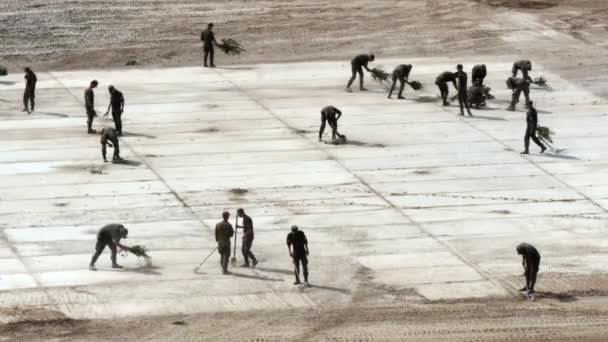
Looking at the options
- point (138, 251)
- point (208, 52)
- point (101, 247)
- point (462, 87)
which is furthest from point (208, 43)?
point (101, 247)

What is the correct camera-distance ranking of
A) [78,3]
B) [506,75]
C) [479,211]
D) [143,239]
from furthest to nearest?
1. [78,3]
2. [506,75]
3. [479,211]
4. [143,239]

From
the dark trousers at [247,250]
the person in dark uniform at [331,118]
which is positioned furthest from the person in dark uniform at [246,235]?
the person in dark uniform at [331,118]

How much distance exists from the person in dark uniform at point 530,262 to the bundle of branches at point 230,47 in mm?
21644

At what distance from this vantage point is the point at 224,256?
2766 cm

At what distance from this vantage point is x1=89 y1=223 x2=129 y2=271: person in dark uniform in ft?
90.5

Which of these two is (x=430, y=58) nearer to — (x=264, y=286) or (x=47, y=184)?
(x=47, y=184)

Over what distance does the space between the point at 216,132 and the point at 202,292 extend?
12328 millimetres

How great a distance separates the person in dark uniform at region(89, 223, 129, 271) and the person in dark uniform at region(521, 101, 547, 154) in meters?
11.8

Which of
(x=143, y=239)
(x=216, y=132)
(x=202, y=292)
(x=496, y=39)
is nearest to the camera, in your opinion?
(x=202, y=292)

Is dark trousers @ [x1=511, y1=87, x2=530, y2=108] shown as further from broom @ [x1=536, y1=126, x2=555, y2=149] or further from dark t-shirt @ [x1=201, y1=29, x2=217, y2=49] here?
dark t-shirt @ [x1=201, y1=29, x2=217, y2=49]

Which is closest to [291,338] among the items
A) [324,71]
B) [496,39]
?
[324,71]

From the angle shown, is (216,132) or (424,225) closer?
(424,225)

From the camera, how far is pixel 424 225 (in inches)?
1219

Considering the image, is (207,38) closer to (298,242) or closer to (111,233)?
(111,233)
